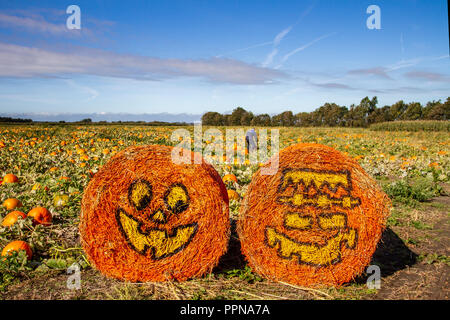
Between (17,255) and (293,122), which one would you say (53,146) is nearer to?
(17,255)

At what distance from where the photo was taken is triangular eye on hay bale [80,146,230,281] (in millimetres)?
3777

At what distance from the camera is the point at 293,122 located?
57.8 meters

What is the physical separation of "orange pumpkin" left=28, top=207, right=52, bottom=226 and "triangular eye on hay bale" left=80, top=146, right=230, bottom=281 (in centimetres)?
139

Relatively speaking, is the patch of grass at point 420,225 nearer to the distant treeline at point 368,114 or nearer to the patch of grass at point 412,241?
the patch of grass at point 412,241

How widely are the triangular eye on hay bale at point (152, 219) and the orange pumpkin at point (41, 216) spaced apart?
4.56 feet

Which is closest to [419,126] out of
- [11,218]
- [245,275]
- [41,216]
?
[245,275]

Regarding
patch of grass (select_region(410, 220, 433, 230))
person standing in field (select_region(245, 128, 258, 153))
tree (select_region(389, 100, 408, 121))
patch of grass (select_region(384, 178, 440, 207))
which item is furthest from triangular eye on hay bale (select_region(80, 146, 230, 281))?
tree (select_region(389, 100, 408, 121))

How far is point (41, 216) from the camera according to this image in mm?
4832

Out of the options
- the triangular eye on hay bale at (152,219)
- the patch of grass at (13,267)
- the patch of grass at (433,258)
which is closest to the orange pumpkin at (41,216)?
the patch of grass at (13,267)

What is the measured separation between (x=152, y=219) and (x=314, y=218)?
5.93 feet

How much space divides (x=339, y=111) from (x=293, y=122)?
18.9 m

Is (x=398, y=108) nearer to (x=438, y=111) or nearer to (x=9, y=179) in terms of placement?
(x=438, y=111)

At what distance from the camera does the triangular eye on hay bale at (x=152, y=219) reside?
3.78 metres
